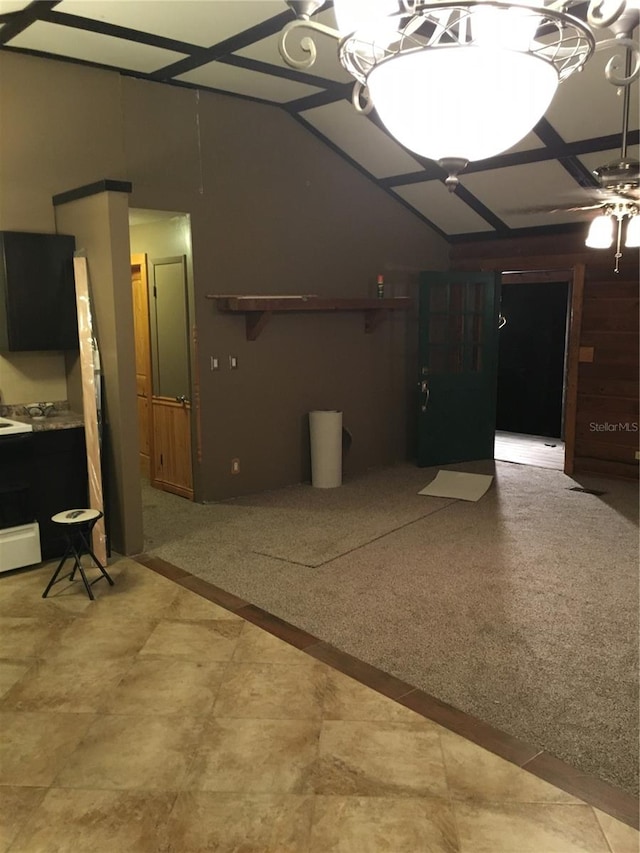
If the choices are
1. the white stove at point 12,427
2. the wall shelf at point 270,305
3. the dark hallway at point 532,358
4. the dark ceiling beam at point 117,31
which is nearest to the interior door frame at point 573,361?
the wall shelf at point 270,305

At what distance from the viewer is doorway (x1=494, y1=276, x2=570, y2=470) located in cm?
864

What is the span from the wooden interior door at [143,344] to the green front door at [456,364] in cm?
263

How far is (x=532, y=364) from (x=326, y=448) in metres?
4.20

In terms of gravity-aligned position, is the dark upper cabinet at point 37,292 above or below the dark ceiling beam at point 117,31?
below

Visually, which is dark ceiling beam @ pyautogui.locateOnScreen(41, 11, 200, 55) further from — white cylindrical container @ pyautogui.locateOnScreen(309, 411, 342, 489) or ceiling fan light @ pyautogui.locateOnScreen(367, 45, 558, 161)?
ceiling fan light @ pyautogui.locateOnScreen(367, 45, 558, 161)

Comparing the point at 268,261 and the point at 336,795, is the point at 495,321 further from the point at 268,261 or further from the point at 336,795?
the point at 336,795

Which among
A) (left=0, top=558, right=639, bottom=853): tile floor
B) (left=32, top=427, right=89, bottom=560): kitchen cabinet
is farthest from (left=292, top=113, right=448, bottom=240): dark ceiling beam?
(left=0, top=558, right=639, bottom=853): tile floor

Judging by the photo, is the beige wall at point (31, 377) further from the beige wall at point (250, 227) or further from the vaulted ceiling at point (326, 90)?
the vaulted ceiling at point (326, 90)

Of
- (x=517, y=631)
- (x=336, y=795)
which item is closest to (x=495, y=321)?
(x=517, y=631)

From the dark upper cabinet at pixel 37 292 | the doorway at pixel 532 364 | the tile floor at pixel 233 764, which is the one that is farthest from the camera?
the doorway at pixel 532 364

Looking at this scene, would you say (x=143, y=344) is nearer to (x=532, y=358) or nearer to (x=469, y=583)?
(x=469, y=583)

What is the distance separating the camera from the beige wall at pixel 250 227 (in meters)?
4.34

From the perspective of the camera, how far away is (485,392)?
709 centimetres

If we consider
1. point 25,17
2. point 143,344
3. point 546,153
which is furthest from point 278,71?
point 143,344
